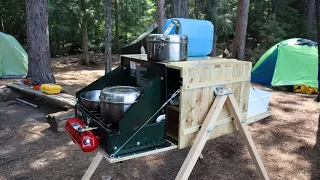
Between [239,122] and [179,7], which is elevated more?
[179,7]

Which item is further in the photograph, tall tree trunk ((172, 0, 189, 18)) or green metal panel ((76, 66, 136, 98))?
tall tree trunk ((172, 0, 189, 18))

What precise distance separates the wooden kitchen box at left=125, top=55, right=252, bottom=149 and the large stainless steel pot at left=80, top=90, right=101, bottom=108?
1.83ft

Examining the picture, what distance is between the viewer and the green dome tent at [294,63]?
731 centimetres

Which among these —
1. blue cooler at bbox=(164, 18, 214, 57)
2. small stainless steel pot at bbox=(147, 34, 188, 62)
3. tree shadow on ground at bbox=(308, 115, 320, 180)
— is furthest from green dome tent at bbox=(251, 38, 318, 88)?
small stainless steel pot at bbox=(147, 34, 188, 62)

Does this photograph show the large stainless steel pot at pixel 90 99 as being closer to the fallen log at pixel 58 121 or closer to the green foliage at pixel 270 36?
the fallen log at pixel 58 121

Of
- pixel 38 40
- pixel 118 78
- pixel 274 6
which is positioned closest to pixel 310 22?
pixel 274 6

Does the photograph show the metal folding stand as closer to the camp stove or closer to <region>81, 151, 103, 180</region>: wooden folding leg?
the camp stove

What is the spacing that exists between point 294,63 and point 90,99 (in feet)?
22.7

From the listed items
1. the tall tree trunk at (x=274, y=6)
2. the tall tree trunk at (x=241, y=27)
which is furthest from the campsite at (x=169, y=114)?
the tall tree trunk at (x=274, y=6)

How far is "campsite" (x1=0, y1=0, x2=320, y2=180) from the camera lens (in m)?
1.78

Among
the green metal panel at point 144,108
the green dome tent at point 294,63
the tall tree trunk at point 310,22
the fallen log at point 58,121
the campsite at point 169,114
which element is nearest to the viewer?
the green metal panel at point 144,108

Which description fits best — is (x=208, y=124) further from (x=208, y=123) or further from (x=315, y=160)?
(x=315, y=160)

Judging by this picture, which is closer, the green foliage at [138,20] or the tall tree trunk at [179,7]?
the tall tree trunk at [179,7]

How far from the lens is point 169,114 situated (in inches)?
82.5
